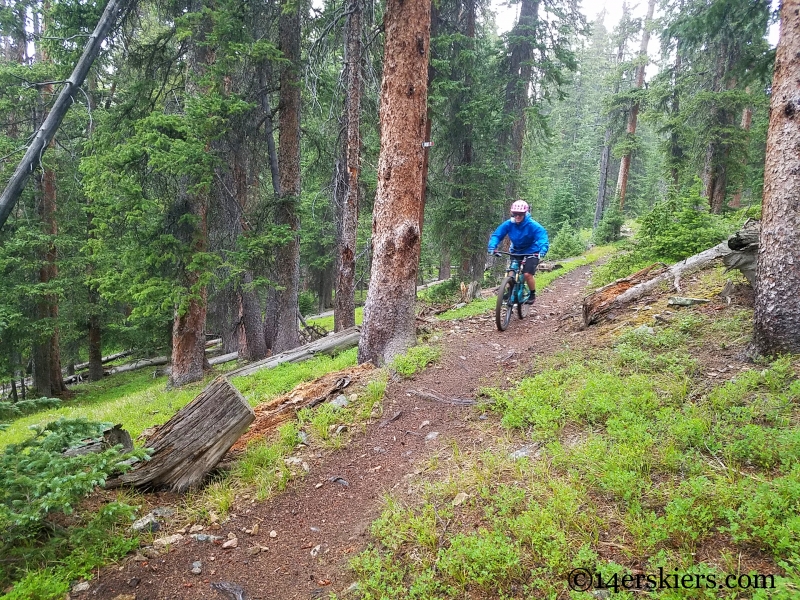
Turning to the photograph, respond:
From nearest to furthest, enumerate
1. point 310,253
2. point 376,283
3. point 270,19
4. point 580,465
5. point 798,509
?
point 798,509 → point 580,465 → point 376,283 → point 270,19 → point 310,253

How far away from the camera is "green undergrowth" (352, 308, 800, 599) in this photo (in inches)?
96.9

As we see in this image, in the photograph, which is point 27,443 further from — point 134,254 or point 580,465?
point 134,254

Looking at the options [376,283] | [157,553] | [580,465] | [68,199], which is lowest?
[157,553]

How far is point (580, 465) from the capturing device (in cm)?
347

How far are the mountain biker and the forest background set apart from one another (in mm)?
3675

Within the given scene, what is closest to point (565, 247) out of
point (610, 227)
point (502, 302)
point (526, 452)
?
point (610, 227)

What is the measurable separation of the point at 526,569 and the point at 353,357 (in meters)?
6.31

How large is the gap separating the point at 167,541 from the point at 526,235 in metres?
7.36

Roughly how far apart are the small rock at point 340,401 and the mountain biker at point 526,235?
4.05 m

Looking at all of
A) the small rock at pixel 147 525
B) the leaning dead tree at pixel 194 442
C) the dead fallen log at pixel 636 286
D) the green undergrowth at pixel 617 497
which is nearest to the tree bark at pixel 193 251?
the leaning dead tree at pixel 194 442

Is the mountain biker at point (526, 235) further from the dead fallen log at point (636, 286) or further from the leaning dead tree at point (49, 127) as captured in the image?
the leaning dead tree at point (49, 127)

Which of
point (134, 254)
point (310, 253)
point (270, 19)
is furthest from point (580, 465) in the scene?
point (310, 253)

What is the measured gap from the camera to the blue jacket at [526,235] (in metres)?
8.21

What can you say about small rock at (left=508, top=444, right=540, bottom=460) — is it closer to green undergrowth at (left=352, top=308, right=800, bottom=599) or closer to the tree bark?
green undergrowth at (left=352, top=308, right=800, bottom=599)
